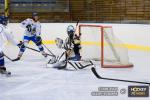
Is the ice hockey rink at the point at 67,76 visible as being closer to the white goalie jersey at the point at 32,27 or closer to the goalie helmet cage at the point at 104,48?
the goalie helmet cage at the point at 104,48

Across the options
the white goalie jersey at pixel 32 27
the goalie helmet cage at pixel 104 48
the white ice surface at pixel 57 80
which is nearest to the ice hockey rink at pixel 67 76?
the white ice surface at pixel 57 80

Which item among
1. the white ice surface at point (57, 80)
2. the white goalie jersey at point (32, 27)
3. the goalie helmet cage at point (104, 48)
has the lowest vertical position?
the white ice surface at point (57, 80)

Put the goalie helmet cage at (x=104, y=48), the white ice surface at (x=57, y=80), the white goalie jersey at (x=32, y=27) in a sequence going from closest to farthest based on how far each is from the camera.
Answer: the white ice surface at (x=57, y=80) → the goalie helmet cage at (x=104, y=48) → the white goalie jersey at (x=32, y=27)

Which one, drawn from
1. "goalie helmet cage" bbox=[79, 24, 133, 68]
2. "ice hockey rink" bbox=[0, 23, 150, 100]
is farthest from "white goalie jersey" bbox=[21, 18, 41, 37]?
"goalie helmet cage" bbox=[79, 24, 133, 68]

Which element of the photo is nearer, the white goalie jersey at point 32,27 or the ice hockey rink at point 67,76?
the ice hockey rink at point 67,76

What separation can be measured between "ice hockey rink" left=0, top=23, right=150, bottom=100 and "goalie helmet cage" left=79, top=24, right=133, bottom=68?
158mm

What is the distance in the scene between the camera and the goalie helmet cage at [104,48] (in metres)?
6.32

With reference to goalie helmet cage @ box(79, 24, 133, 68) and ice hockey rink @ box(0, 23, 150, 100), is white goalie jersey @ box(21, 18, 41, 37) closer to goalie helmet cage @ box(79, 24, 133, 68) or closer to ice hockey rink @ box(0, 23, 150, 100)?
ice hockey rink @ box(0, 23, 150, 100)

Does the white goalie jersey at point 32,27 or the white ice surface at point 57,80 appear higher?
the white goalie jersey at point 32,27

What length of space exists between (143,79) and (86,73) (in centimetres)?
83

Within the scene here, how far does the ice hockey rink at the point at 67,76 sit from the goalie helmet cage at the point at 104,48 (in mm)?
158

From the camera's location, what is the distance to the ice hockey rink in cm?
447

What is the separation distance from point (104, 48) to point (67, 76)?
1.11m

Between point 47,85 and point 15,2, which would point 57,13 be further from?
point 47,85
